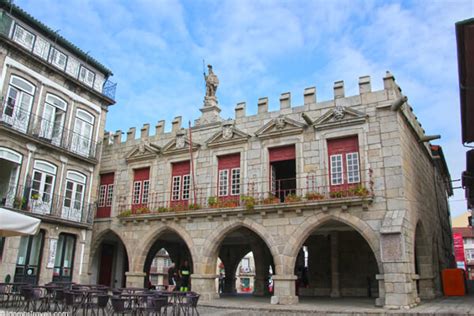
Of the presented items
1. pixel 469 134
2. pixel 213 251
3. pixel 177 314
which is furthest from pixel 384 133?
pixel 177 314

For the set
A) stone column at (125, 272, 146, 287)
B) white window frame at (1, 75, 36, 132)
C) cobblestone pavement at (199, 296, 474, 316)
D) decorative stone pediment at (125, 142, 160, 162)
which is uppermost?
white window frame at (1, 75, 36, 132)

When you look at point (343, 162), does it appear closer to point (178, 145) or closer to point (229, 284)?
point (178, 145)

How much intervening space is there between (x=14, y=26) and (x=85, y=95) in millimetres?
3670

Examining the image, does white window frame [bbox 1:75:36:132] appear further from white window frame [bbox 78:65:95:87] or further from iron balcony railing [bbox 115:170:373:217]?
iron balcony railing [bbox 115:170:373:217]

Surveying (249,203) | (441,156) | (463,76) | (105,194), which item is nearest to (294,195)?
(249,203)

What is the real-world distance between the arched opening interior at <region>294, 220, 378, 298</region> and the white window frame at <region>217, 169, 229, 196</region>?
3.56 metres

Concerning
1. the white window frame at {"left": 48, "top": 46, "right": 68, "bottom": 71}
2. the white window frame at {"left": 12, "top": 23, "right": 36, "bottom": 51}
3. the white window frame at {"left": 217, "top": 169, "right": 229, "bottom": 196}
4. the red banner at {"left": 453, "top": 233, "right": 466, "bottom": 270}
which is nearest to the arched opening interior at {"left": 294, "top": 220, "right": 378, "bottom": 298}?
the white window frame at {"left": 217, "top": 169, "right": 229, "bottom": 196}

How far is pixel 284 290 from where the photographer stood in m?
12.4

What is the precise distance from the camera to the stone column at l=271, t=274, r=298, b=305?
12320 millimetres

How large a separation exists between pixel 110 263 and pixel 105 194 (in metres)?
3.59

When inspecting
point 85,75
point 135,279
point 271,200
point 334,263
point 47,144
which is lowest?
point 135,279

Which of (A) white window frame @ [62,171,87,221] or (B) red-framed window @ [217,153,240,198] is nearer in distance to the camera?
(B) red-framed window @ [217,153,240,198]

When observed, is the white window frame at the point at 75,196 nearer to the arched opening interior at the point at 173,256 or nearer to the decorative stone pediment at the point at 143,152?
the decorative stone pediment at the point at 143,152

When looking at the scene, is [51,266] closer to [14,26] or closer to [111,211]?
[111,211]
